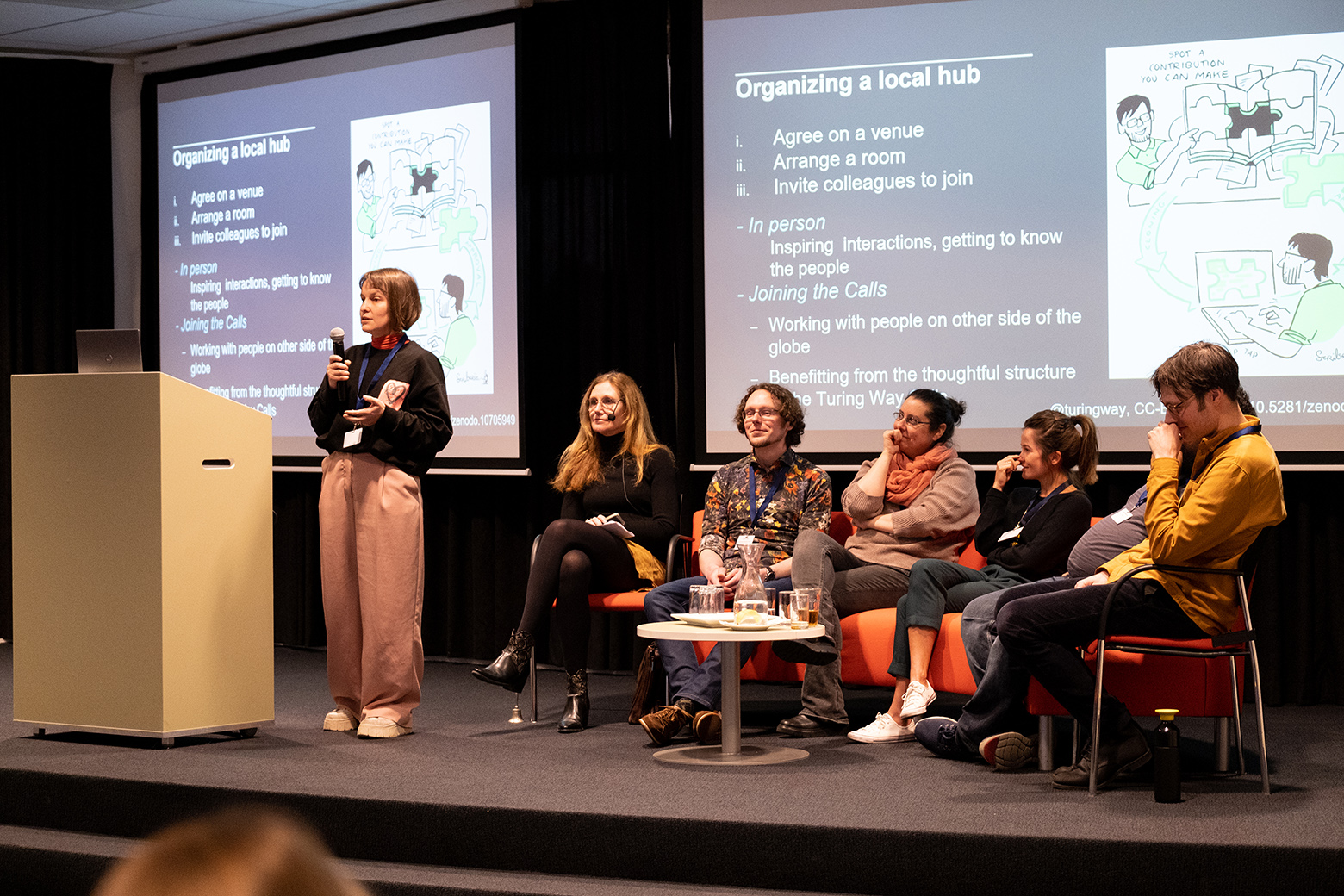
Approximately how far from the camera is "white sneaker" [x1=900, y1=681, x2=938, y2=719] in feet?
12.3

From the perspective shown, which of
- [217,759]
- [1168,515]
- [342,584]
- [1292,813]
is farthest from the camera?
[342,584]

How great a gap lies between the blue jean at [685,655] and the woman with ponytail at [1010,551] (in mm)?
436

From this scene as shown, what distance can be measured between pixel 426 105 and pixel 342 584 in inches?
105

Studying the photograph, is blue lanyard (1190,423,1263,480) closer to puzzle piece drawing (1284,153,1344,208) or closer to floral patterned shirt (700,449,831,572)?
floral patterned shirt (700,449,831,572)

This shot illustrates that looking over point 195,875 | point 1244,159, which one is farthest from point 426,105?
point 195,875

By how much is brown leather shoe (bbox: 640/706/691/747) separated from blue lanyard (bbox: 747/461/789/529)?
0.72 metres

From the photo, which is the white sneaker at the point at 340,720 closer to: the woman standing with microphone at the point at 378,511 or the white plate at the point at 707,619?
the woman standing with microphone at the point at 378,511

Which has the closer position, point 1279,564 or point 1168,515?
point 1168,515

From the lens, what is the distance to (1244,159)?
172 inches

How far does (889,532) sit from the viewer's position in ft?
13.5

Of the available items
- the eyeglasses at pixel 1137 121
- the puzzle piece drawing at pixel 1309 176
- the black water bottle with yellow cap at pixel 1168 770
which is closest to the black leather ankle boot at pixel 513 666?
the black water bottle with yellow cap at pixel 1168 770

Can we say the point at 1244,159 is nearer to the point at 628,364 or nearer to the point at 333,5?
the point at 628,364

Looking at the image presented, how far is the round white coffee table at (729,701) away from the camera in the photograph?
343 centimetres

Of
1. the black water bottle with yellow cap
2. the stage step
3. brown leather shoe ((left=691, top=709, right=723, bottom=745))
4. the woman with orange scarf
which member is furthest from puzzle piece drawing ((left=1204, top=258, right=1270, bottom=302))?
the stage step
